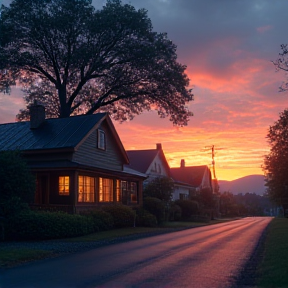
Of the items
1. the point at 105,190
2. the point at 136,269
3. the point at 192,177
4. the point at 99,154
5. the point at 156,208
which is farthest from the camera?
the point at 192,177

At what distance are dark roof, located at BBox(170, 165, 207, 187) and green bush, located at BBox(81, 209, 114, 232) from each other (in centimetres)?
4312

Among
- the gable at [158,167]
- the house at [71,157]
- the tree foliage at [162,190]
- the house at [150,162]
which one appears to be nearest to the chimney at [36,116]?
the house at [71,157]

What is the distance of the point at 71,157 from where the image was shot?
26156 mm

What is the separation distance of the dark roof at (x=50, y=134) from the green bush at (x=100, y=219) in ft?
13.6

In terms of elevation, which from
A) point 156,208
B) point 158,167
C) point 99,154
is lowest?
A: point 156,208

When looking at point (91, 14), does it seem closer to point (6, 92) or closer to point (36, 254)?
point (6, 92)

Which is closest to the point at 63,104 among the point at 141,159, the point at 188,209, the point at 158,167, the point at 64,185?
the point at 64,185

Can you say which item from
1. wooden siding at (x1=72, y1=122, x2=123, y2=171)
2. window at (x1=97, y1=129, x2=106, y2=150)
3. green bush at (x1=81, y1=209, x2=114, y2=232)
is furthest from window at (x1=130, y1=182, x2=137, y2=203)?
green bush at (x1=81, y1=209, x2=114, y2=232)

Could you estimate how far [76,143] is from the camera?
85.9ft

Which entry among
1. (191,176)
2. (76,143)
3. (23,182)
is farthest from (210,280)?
(191,176)

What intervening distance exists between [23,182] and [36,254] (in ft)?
21.6

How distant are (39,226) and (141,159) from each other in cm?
3275

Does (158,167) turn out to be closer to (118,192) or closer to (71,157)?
(118,192)

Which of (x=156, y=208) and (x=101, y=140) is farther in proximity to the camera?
(x=156, y=208)
